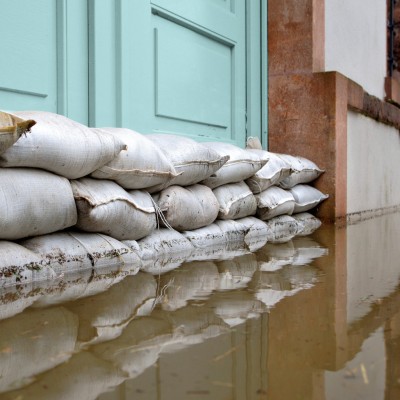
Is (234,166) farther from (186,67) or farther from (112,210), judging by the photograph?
(112,210)

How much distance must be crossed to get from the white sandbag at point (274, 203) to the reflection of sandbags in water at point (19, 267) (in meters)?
1.76

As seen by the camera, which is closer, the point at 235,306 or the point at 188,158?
the point at 235,306

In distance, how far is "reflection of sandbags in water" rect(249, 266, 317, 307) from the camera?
1.40m

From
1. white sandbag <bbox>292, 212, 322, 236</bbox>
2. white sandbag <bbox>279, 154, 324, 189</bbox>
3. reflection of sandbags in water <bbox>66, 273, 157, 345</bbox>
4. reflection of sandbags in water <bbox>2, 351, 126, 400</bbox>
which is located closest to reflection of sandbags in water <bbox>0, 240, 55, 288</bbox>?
reflection of sandbags in water <bbox>66, 273, 157, 345</bbox>

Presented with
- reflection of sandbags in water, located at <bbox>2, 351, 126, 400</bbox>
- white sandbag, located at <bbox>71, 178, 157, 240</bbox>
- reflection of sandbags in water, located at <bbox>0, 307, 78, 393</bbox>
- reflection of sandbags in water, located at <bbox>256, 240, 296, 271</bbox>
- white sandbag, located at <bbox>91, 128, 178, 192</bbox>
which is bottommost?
reflection of sandbags in water, located at <bbox>2, 351, 126, 400</bbox>

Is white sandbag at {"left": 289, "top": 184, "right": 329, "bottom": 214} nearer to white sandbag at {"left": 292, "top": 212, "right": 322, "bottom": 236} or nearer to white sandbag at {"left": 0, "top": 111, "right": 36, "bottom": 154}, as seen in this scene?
white sandbag at {"left": 292, "top": 212, "right": 322, "bottom": 236}

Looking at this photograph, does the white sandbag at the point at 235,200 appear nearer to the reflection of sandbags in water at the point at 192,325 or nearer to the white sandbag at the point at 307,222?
the white sandbag at the point at 307,222

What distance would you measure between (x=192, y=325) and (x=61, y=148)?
0.80 m

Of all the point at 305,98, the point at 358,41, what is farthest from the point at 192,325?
the point at 358,41

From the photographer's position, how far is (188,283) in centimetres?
160

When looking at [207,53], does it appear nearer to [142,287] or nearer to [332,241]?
[332,241]

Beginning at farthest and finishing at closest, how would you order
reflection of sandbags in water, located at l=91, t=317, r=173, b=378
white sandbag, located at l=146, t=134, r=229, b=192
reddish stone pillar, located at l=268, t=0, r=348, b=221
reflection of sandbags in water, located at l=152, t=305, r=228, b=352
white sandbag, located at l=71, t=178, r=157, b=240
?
reddish stone pillar, located at l=268, t=0, r=348, b=221, white sandbag, located at l=146, t=134, r=229, b=192, white sandbag, located at l=71, t=178, r=157, b=240, reflection of sandbags in water, located at l=152, t=305, r=228, b=352, reflection of sandbags in water, located at l=91, t=317, r=173, b=378

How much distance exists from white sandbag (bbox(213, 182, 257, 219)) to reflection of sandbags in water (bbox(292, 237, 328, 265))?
0.27m

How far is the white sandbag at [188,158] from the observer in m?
2.40
